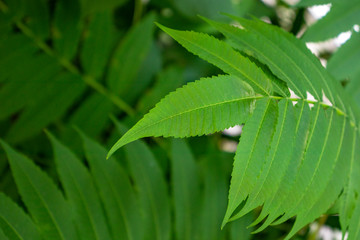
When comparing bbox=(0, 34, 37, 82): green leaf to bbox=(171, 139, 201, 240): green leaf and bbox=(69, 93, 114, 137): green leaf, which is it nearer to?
bbox=(69, 93, 114, 137): green leaf

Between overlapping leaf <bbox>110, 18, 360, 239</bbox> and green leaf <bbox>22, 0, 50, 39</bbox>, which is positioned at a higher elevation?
green leaf <bbox>22, 0, 50, 39</bbox>

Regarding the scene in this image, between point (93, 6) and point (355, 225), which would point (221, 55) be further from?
point (93, 6)

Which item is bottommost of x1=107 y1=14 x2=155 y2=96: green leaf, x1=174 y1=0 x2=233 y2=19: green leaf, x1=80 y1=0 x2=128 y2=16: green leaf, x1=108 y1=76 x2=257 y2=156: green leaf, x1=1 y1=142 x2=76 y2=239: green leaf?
x1=1 y1=142 x2=76 y2=239: green leaf

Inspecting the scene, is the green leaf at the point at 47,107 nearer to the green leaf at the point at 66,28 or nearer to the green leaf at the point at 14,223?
the green leaf at the point at 66,28

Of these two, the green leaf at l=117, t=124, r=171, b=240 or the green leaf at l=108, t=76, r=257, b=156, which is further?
the green leaf at l=117, t=124, r=171, b=240

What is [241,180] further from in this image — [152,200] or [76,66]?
[76,66]

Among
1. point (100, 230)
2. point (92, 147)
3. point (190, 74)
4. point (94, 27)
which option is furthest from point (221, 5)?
point (100, 230)

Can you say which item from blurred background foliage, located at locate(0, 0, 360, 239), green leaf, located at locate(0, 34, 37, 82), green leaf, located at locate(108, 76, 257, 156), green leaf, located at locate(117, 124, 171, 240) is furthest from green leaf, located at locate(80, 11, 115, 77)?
green leaf, located at locate(108, 76, 257, 156)
